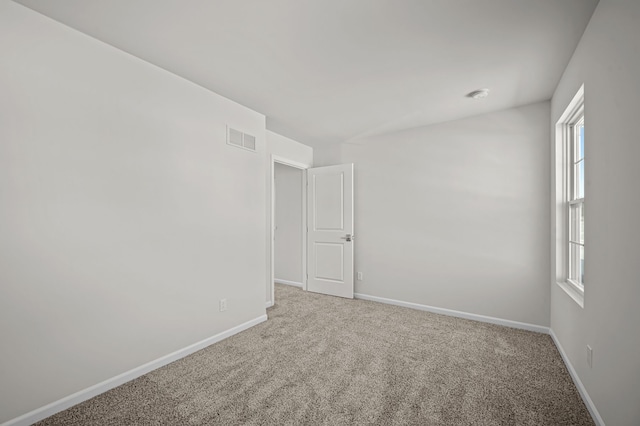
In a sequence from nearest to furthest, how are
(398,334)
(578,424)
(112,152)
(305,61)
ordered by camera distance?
(578,424), (112,152), (305,61), (398,334)

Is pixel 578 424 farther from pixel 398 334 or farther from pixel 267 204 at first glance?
pixel 267 204

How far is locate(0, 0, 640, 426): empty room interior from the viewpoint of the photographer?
179cm

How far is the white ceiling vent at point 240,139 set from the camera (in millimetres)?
3217

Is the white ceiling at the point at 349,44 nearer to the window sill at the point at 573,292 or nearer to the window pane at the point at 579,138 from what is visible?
the window pane at the point at 579,138

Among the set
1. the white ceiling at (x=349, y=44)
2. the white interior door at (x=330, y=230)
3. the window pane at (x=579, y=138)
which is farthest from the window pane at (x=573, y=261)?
the white interior door at (x=330, y=230)

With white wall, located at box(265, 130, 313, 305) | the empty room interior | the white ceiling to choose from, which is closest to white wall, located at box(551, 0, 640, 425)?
the empty room interior

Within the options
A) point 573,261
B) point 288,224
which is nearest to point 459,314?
point 573,261

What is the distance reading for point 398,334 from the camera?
3209 millimetres

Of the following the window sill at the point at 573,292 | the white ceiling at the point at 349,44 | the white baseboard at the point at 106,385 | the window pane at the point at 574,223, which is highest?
the white ceiling at the point at 349,44

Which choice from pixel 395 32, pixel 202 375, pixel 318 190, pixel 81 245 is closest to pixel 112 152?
pixel 81 245

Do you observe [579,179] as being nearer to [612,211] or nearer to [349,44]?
[612,211]

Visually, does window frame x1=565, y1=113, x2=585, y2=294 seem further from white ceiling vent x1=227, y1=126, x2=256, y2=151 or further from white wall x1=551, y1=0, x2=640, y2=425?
white ceiling vent x1=227, y1=126, x2=256, y2=151

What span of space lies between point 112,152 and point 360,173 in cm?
327

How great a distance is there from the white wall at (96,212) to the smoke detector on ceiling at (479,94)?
8.43ft
